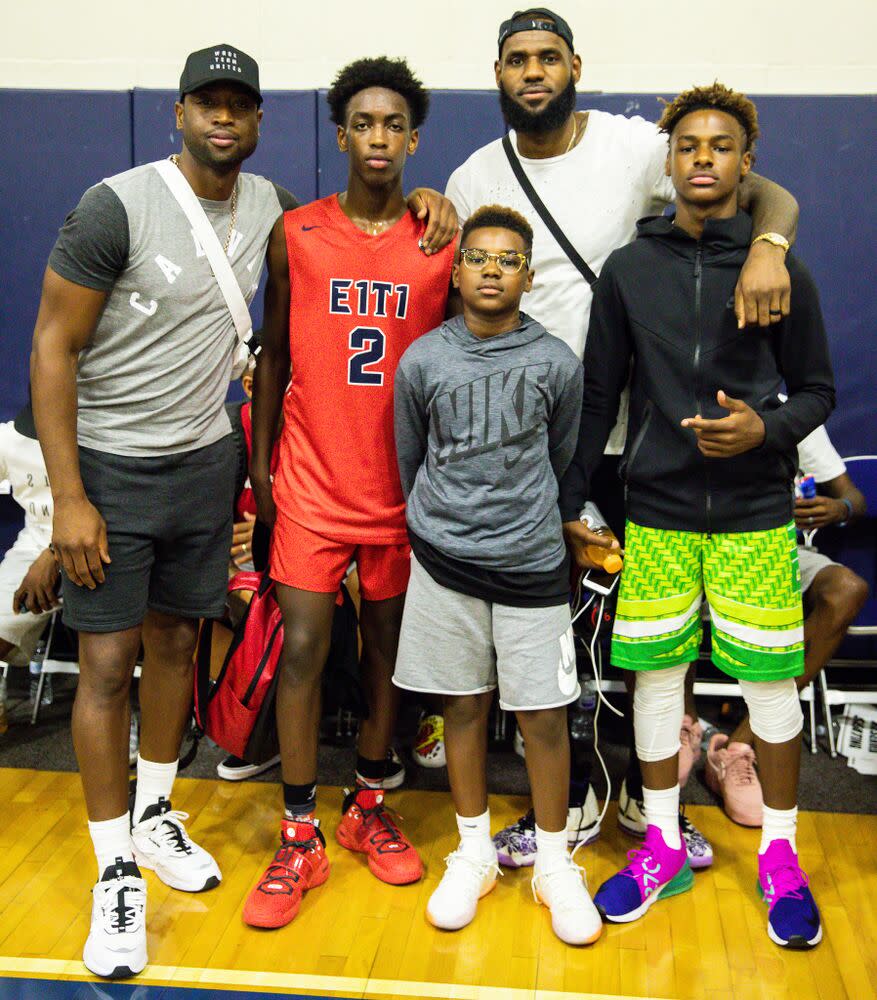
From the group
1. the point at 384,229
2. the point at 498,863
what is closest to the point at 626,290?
the point at 384,229

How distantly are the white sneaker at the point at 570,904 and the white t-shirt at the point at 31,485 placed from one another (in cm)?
220

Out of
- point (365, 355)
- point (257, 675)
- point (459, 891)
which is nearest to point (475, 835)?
point (459, 891)

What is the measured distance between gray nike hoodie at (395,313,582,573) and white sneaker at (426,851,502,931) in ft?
2.62

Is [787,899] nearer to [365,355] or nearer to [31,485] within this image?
[365,355]

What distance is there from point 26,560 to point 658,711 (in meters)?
2.33

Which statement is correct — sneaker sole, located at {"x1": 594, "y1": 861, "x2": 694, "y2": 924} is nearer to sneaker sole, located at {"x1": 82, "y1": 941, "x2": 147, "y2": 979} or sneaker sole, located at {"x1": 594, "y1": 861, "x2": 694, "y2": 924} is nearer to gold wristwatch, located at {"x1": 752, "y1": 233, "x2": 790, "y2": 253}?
sneaker sole, located at {"x1": 82, "y1": 941, "x2": 147, "y2": 979}

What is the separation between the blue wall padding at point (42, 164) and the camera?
4.30 metres

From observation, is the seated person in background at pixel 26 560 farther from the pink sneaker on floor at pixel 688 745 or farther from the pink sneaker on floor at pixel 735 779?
the pink sneaker on floor at pixel 735 779

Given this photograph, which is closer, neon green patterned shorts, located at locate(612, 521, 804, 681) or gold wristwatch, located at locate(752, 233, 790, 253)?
gold wristwatch, located at locate(752, 233, 790, 253)

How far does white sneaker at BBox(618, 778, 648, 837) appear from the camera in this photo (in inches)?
124

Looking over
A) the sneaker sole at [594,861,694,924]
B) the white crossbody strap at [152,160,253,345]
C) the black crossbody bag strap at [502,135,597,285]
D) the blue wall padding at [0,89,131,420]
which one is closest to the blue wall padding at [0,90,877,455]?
→ the blue wall padding at [0,89,131,420]

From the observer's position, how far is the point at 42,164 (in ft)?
14.2

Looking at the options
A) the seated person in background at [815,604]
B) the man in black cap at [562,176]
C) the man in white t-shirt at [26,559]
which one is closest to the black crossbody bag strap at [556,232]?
the man in black cap at [562,176]

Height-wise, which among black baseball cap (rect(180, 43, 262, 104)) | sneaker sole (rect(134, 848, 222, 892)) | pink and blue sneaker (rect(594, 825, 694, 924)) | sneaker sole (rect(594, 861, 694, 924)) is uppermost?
black baseball cap (rect(180, 43, 262, 104))
